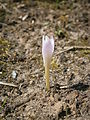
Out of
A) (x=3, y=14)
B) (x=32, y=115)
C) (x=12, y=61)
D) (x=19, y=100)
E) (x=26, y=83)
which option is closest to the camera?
(x=32, y=115)

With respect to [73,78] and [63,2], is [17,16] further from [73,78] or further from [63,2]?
[73,78]

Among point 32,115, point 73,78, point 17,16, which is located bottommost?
point 32,115

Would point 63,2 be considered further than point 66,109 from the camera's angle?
Yes

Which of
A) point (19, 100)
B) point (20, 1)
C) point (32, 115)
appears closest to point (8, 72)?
point (19, 100)

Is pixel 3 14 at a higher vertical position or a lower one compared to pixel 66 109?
higher

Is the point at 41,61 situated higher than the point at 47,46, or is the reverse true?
the point at 47,46

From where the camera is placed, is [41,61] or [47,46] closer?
[47,46]

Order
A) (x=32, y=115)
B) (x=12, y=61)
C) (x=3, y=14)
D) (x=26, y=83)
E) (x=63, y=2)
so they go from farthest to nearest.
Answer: (x=63, y=2)
(x=3, y=14)
(x=12, y=61)
(x=26, y=83)
(x=32, y=115)
